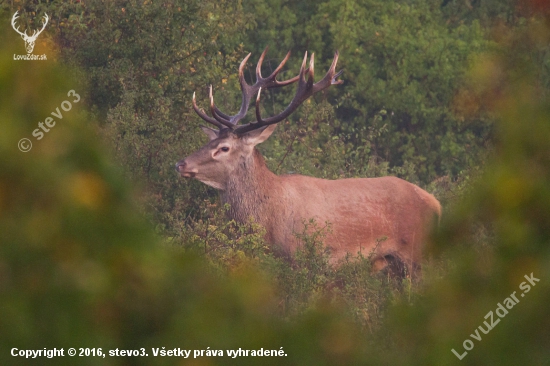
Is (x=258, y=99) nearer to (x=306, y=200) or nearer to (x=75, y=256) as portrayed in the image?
(x=306, y=200)

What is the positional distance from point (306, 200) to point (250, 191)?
17.7 inches

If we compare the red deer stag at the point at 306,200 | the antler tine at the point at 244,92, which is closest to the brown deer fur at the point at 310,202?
the red deer stag at the point at 306,200

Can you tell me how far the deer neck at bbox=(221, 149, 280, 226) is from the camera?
25.3ft

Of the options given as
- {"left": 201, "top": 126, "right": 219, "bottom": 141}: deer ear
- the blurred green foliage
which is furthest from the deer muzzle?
the blurred green foliage

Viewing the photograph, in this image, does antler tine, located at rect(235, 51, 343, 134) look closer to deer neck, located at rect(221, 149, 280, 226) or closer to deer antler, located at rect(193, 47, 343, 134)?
deer antler, located at rect(193, 47, 343, 134)

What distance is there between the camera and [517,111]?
1.31 m

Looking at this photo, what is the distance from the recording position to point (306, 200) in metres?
7.72

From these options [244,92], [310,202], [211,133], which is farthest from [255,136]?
[244,92]

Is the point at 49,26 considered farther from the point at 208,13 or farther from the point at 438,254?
the point at 438,254

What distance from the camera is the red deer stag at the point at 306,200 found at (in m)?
7.63

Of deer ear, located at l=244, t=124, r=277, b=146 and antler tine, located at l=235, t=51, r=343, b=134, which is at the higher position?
antler tine, located at l=235, t=51, r=343, b=134

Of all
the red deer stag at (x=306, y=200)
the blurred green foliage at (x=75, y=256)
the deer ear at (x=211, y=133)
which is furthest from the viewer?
the deer ear at (x=211, y=133)

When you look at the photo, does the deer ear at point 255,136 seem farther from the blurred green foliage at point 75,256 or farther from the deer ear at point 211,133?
the blurred green foliage at point 75,256

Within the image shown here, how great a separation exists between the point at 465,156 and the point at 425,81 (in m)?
1.29
